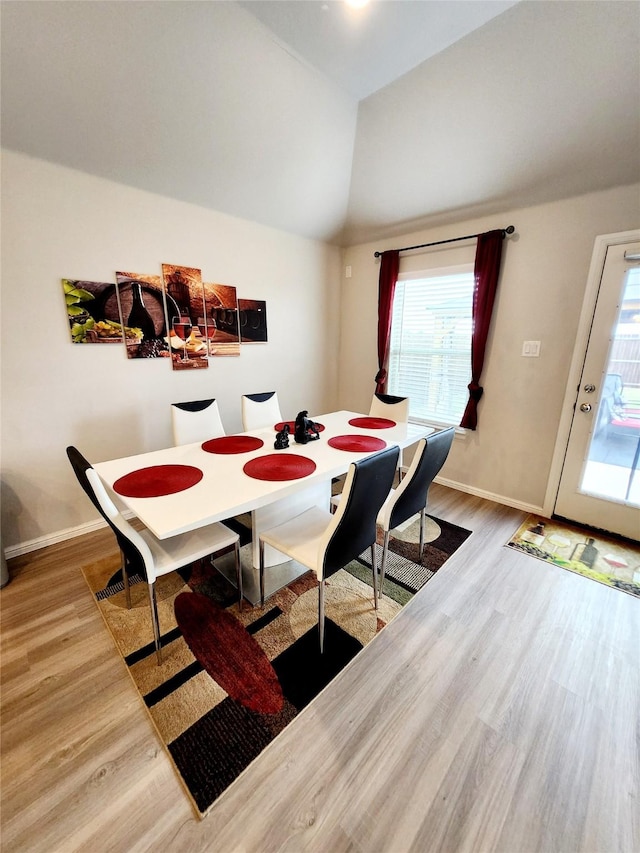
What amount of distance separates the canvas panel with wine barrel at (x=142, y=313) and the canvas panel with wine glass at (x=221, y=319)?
1.15ft

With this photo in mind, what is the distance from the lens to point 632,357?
2.25 meters

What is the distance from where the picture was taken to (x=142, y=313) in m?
2.47

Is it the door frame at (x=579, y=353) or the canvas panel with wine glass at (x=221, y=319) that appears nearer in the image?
the door frame at (x=579, y=353)

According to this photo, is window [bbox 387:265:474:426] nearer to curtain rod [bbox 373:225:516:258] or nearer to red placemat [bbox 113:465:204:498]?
curtain rod [bbox 373:225:516:258]

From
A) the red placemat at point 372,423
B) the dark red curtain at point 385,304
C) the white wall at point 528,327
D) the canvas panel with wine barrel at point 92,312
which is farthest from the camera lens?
the dark red curtain at point 385,304

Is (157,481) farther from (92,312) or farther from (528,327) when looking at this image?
(528,327)

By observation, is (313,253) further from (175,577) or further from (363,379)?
(175,577)

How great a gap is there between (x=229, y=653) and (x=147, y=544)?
25.2 inches

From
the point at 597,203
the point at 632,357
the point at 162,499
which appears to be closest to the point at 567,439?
the point at 632,357

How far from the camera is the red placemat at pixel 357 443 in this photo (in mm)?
2004

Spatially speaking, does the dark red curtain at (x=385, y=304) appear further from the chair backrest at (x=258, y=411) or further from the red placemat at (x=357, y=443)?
the red placemat at (x=357, y=443)

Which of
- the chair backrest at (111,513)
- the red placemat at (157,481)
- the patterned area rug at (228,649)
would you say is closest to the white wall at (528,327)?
the patterned area rug at (228,649)

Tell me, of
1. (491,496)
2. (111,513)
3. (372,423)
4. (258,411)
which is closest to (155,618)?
(111,513)

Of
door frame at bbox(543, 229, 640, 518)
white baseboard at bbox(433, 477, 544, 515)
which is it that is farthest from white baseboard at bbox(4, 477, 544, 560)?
door frame at bbox(543, 229, 640, 518)
